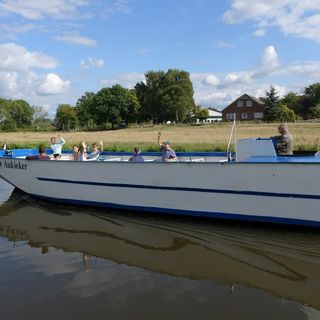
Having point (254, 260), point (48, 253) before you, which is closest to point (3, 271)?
point (48, 253)

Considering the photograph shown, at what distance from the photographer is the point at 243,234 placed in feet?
23.3

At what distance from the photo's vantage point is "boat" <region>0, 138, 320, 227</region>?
679 cm

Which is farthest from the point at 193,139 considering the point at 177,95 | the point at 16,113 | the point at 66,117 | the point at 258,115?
the point at 16,113

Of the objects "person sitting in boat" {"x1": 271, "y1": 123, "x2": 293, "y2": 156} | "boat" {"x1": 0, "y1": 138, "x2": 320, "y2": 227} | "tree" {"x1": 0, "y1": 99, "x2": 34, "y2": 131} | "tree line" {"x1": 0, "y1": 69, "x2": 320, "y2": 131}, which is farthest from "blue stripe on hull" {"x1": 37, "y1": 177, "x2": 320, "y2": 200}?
"tree" {"x1": 0, "y1": 99, "x2": 34, "y2": 131}

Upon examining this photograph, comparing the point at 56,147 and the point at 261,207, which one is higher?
the point at 56,147

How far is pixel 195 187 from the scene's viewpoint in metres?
7.48

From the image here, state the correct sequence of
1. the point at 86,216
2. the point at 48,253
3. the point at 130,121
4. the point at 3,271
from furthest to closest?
the point at 130,121 < the point at 86,216 < the point at 48,253 < the point at 3,271

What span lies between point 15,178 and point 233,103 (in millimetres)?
87874

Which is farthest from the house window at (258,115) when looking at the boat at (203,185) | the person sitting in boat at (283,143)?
the boat at (203,185)

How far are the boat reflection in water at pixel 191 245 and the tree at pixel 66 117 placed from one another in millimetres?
96052

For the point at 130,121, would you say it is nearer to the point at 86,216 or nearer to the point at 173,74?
the point at 173,74

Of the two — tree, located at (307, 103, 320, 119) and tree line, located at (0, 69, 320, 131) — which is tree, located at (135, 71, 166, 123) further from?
tree, located at (307, 103, 320, 119)

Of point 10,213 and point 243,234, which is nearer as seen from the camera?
point 243,234

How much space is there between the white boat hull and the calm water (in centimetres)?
33
